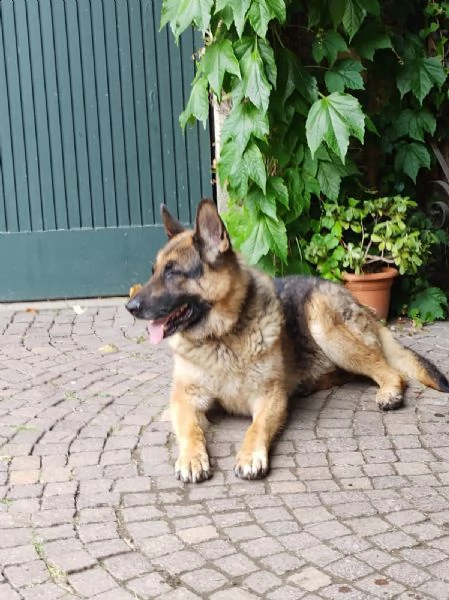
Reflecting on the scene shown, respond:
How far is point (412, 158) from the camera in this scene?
6.86 meters

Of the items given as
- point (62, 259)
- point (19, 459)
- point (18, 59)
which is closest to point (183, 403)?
point (19, 459)

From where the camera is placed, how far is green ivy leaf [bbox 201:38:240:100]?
5941 millimetres

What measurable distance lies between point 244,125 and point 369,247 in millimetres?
1436

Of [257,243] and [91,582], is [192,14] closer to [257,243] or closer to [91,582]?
[257,243]

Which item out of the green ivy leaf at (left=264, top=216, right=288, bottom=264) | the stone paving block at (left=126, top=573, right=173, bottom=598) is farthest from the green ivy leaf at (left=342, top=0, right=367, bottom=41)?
the stone paving block at (left=126, top=573, right=173, bottom=598)

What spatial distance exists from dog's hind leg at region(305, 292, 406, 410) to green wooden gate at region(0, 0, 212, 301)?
8.31 feet

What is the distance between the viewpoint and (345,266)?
6.66 m

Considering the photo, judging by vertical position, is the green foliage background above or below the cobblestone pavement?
above

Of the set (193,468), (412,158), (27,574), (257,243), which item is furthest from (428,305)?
(27,574)

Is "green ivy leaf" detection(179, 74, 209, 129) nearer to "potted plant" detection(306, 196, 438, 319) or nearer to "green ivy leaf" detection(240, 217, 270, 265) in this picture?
"green ivy leaf" detection(240, 217, 270, 265)

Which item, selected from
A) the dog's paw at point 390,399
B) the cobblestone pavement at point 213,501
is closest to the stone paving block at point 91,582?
the cobblestone pavement at point 213,501

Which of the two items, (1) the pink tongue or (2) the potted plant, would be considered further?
(2) the potted plant

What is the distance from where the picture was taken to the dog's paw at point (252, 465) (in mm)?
4199

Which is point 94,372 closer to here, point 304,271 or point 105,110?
point 304,271
